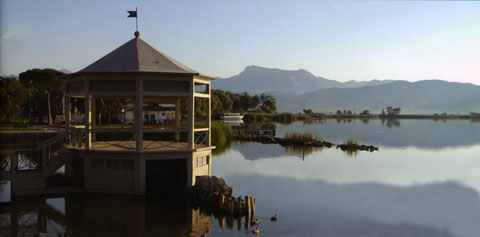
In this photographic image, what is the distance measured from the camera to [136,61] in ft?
77.1

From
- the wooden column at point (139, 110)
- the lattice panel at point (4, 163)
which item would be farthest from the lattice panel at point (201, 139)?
the lattice panel at point (4, 163)

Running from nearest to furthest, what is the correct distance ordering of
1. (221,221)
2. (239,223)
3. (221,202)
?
(239,223) → (221,221) → (221,202)

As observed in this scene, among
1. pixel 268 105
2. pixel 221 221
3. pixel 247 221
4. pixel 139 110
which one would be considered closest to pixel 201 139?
pixel 139 110

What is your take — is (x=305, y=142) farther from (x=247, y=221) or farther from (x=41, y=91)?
(x=41, y=91)

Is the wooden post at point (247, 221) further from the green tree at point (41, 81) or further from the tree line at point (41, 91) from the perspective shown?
the green tree at point (41, 81)

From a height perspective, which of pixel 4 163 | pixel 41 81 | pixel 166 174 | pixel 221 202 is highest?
pixel 41 81

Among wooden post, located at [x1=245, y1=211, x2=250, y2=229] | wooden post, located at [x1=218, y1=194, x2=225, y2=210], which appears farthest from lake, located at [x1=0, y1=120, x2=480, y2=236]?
wooden post, located at [x1=218, y1=194, x2=225, y2=210]

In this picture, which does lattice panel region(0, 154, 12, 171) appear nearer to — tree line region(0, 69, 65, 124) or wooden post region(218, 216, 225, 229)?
wooden post region(218, 216, 225, 229)

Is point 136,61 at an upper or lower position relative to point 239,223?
upper

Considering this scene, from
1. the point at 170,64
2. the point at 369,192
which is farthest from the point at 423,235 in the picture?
the point at 170,64

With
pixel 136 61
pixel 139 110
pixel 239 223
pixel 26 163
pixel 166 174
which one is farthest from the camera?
pixel 166 174

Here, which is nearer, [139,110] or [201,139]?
[139,110]

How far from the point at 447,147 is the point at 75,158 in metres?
51.7

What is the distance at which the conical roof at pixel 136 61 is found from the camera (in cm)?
2277
